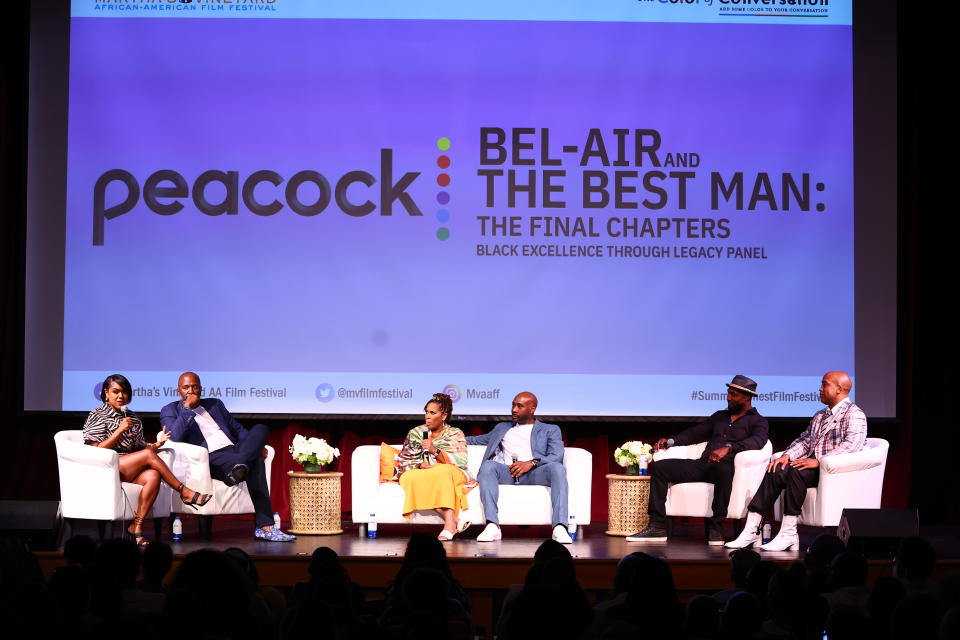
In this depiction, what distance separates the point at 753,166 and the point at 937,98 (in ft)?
4.52

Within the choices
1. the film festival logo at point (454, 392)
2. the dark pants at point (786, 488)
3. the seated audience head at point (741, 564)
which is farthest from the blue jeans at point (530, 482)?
the seated audience head at point (741, 564)

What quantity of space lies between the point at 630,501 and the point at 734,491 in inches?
23.5

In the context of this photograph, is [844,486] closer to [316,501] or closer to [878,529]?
[878,529]

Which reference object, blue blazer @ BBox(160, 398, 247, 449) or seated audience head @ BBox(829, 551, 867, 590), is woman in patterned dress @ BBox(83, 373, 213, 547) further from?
seated audience head @ BBox(829, 551, 867, 590)

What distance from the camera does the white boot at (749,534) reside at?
240 inches

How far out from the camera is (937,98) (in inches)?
296

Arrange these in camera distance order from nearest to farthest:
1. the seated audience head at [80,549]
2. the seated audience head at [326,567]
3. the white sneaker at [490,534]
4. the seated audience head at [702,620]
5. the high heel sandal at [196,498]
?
the seated audience head at [702,620] < the seated audience head at [326,567] < the seated audience head at [80,549] < the high heel sandal at [196,498] < the white sneaker at [490,534]

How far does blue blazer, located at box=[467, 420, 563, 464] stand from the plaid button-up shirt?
1269 mm

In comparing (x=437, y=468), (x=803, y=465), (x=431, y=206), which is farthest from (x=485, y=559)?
(x=431, y=206)

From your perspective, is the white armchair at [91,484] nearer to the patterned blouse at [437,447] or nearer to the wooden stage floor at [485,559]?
the wooden stage floor at [485,559]

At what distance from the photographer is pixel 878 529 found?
5.53 m

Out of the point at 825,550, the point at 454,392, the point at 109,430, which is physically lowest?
the point at 825,550

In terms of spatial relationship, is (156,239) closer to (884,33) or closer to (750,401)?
(750,401)

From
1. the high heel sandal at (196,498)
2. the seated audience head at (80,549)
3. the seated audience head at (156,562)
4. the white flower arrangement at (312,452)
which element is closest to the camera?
the seated audience head at (156,562)
